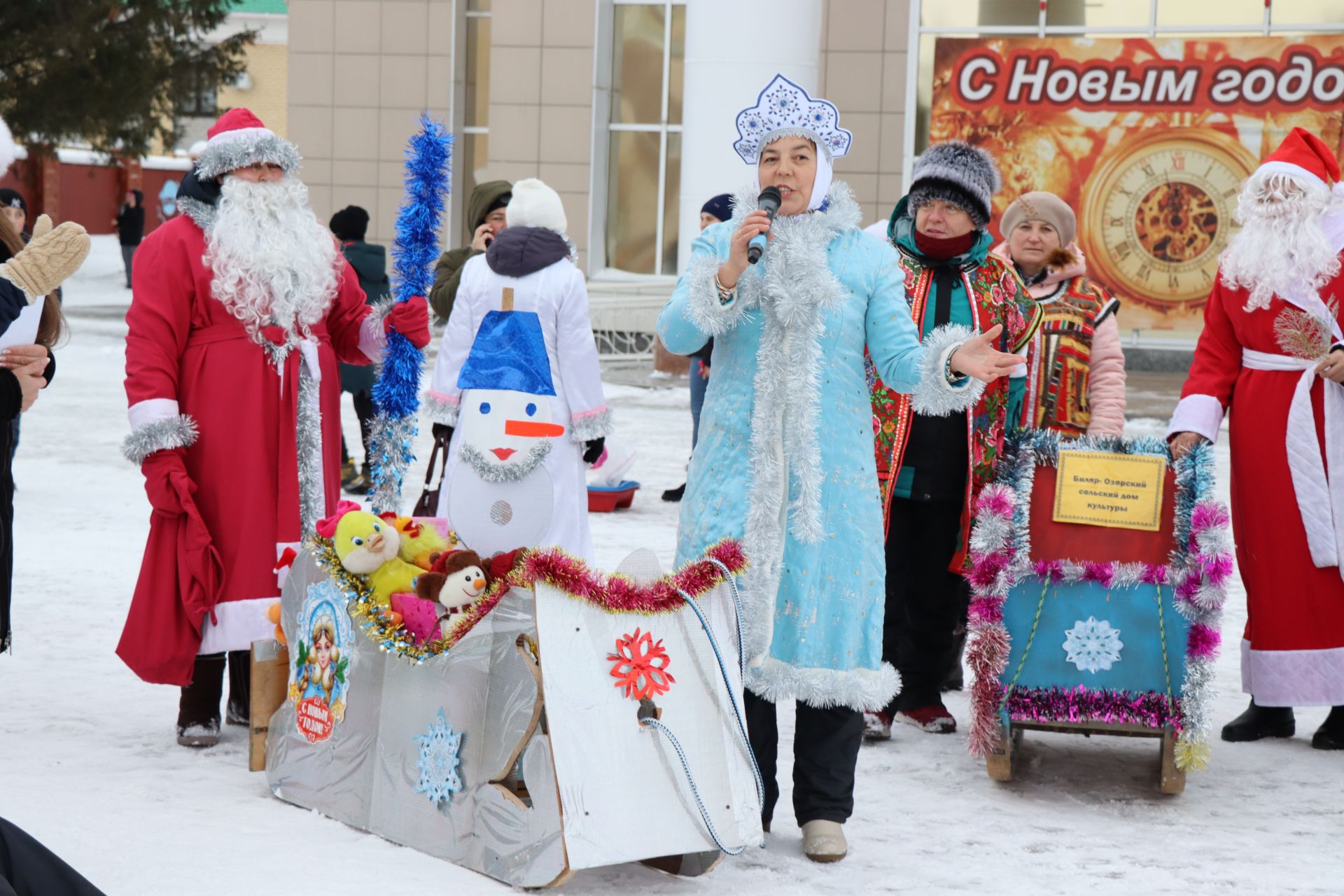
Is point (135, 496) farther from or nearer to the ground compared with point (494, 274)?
nearer to the ground

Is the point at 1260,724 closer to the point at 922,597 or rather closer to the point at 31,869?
the point at 922,597

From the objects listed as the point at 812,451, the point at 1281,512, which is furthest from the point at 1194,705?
the point at 812,451

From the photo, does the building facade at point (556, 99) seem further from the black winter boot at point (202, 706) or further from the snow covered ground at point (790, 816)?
the black winter boot at point (202, 706)

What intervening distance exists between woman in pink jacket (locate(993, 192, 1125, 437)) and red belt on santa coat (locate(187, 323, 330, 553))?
2.39 metres

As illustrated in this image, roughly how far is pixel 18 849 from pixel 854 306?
89.4 inches

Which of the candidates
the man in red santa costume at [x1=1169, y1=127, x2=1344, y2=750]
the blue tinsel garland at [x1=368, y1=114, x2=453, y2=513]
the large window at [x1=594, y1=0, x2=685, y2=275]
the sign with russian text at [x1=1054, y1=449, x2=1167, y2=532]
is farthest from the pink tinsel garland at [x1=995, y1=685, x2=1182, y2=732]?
the large window at [x1=594, y1=0, x2=685, y2=275]

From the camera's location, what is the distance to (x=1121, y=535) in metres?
4.52

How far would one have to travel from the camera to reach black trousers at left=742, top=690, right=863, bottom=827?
3.87 meters

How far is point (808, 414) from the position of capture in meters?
3.76

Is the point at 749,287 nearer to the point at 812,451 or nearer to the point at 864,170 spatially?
the point at 812,451

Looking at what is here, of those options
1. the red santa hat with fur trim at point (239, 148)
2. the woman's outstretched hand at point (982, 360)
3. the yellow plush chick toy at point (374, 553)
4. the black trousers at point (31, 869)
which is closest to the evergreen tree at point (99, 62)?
the red santa hat with fur trim at point (239, 148)

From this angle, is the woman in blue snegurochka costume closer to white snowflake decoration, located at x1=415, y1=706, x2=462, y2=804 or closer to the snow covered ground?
the snow covered ground

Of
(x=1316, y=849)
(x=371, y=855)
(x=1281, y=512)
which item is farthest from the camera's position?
(x=1281, y=512)

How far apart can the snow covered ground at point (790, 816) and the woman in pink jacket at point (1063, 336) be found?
1091 mm
